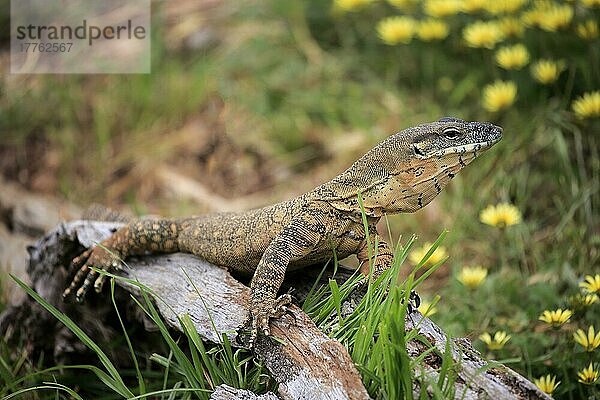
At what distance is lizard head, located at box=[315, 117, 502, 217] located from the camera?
380 centimetres

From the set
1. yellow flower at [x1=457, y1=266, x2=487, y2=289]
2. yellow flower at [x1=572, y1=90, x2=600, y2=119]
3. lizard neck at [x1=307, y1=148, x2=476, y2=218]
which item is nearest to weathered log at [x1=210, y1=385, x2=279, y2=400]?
lizard neck at [x1=307, y1=148, x2=476, y2=218]

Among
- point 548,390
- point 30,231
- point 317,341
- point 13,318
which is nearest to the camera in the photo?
point 317,341

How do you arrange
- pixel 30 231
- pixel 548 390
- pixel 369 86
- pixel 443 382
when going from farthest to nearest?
pixel 369 86, pixel 30 231, pixel 548 390, pixel 443 382

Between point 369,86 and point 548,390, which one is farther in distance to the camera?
point 369,86

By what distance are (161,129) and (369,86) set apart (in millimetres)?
2307

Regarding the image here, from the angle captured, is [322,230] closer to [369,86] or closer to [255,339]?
[255,339]

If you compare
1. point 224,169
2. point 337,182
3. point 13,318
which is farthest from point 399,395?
point 224,169

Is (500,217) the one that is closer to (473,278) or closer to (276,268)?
(473,278)

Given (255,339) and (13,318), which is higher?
(255,339)

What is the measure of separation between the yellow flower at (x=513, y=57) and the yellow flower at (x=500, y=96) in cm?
16

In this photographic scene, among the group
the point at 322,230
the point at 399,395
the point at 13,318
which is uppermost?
the point at 322,230

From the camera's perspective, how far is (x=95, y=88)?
885 cm

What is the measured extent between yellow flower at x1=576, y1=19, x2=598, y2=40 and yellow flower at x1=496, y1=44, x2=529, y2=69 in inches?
19.8

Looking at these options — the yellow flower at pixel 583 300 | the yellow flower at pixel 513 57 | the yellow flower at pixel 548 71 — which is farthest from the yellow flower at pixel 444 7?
the yellow flower at pixel 583 300
